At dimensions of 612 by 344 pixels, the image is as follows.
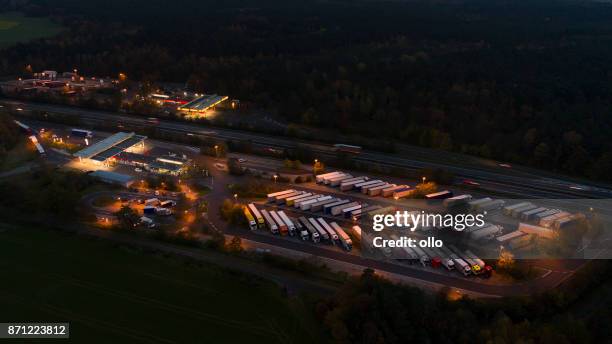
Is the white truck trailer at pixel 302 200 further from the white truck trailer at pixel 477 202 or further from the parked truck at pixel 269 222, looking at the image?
the white truck trailer at pixel 477 202

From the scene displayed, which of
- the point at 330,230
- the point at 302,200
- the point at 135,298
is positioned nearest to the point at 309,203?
the point at 302,200

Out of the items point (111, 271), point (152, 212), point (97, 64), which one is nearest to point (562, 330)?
point (111, 271)

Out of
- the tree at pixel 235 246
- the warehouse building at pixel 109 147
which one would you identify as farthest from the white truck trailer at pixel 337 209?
the warehouse building at pixel 109 147

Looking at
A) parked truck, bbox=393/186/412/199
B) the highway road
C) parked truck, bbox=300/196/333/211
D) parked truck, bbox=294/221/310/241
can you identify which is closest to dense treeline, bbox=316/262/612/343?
parked truck, bbox=294/221/310/241

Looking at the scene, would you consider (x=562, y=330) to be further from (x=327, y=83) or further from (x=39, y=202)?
(x=327, y=83)

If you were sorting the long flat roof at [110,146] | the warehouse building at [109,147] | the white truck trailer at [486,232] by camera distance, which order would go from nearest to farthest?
the white truck trailer at [486,232] < the warehouse building at [109,147] < the long flat roof at [110,146]
